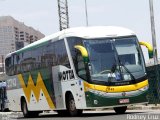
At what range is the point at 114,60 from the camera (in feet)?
62.5

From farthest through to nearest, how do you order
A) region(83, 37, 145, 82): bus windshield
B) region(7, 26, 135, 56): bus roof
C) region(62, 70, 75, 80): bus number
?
region(62, 70, 75, 80): bus number, region(7, 26, 135, 56): bus roof, region(83, 37, 145, 82): bus windshield

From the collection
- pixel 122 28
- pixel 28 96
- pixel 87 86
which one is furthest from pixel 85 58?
pixel 28 96

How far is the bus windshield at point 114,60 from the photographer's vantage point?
1883 cm

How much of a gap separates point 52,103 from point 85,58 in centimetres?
521

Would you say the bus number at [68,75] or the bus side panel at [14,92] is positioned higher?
the bus number at [68,75]

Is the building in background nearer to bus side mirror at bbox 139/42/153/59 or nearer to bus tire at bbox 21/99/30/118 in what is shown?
bus tire at bbox 21/99/30/118

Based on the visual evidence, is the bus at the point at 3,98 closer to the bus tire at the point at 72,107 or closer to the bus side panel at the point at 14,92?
the bus side panel at the point at 14,92

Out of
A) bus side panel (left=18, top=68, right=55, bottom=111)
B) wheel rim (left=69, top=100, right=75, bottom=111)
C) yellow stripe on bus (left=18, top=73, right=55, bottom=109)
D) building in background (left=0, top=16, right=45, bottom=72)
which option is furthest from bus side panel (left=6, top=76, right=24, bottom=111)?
building in background (left=0, top=16, right=45, bottom=72)

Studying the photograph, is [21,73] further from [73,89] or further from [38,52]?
[73,89]

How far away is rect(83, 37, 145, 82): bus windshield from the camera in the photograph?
18.8m

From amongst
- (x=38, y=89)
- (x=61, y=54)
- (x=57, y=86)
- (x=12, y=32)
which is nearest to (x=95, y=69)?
(x=61, y=54)

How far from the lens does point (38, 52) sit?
2417 centimetres

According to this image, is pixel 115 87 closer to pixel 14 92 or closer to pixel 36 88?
pixel 36 88

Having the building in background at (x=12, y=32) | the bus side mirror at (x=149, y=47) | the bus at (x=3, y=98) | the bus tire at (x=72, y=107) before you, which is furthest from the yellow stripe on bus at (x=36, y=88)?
the building in background at (x=12, y=32)
